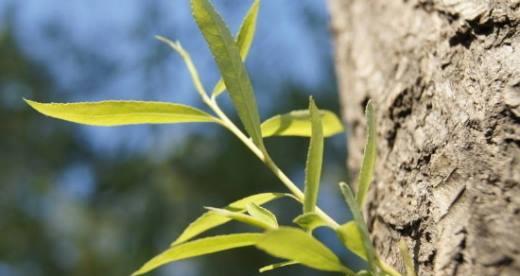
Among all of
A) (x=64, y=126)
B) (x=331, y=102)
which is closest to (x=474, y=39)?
(x=331, y=102)

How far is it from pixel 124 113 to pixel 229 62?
0.18ft

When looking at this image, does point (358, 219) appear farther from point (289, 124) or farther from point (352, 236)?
point (289, 124)

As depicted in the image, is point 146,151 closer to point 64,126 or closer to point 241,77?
point 64,126

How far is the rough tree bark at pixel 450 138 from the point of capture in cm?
26

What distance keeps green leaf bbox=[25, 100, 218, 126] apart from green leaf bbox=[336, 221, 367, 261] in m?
0.12

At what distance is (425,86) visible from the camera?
373 mm

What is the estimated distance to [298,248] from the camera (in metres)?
0.25

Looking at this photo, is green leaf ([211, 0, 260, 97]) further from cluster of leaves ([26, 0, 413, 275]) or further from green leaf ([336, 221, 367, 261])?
green leaf ([336, 221, 367, 261])

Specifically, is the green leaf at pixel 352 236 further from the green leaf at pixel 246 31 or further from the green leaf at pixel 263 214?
the green leaf at pixel 246 31

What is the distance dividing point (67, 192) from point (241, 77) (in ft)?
8.03

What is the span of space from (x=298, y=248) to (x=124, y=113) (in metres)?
0.13

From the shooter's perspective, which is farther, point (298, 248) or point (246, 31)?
point (246, 31)

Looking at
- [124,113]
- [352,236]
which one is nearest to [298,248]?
[352,236]

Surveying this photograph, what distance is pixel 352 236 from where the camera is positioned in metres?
0.25
